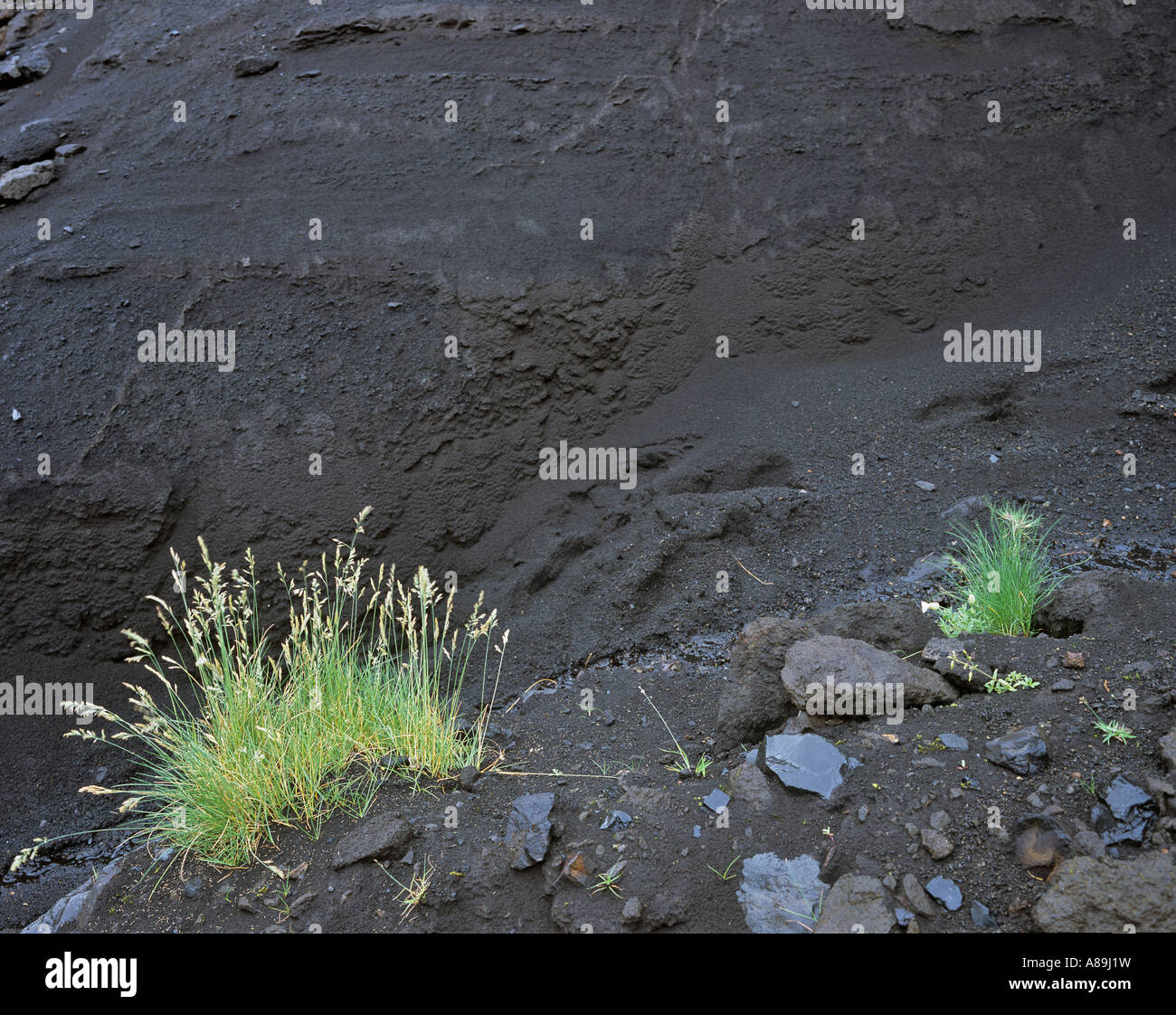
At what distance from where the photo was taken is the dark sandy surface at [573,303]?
17.0ft

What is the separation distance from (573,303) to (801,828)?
13.9 feet

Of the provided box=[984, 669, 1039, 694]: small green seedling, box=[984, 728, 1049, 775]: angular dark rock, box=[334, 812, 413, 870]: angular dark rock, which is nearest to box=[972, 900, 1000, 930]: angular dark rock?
box=[984, 728, 1049, 775]: angular dark rock

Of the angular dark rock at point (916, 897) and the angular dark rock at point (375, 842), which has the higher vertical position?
the angular dark rock at point (375, 842)

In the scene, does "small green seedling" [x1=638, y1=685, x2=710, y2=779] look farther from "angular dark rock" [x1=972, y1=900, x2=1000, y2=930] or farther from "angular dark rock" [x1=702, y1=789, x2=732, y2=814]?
"angular dark rock" [x1=972, y1=900, x2=1000, y2=930]

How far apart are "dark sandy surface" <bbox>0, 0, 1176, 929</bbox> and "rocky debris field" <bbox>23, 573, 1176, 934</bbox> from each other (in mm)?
1415

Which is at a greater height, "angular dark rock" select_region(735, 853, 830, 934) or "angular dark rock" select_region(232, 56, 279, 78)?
"angular dark rock" select_region(232, 56, 279, 78)

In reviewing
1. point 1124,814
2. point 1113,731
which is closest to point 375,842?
point 1124,814

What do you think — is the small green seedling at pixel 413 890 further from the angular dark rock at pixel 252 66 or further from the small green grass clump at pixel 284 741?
the angular dark rock at pixel 252 66

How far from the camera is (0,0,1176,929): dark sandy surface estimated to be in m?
5.19

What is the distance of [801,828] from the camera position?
107 inches

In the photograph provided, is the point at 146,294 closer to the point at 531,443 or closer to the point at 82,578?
the point at 82,578

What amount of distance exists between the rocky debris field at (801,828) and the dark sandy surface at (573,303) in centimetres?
142

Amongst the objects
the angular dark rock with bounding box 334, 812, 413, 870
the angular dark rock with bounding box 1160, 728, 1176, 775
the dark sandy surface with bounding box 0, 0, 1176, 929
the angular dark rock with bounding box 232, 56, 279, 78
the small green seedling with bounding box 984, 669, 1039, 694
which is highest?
the angular dark rock with bounding box 232, 56, 279, 78

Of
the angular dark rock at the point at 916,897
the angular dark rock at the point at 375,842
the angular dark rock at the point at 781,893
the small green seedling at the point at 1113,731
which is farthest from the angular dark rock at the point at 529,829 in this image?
the small green seedling at the point at 1113,731
